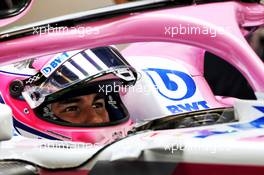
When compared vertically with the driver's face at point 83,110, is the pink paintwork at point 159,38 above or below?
above

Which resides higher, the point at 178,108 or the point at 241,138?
the point at 241,138

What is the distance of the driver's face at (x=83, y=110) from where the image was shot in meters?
1.17

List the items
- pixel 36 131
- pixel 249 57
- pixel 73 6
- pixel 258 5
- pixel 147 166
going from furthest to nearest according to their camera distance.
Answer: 1. pixel 73 6
2. pixel 36 131
3. pixel 258 5
4. pixel 249 57
5. pixel 147 166

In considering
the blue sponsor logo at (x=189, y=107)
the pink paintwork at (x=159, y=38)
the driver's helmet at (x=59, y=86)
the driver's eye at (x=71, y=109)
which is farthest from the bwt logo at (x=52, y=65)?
the pink paintwork at (x=159, y=38)

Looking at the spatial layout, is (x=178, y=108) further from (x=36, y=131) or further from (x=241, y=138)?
(x=241, y=138)

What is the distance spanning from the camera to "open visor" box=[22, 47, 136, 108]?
1100 millimetres

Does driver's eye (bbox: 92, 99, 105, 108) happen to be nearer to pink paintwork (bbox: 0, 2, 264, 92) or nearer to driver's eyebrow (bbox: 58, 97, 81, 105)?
driver's eyebrow (bbox: 58, 97, 81, 105)

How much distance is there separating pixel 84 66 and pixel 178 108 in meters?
0.19

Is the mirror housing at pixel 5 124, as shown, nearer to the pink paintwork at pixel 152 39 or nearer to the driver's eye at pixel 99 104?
the pink paintwork at pixel 152 39

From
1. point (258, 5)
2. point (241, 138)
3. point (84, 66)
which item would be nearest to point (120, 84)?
point (84, 66)

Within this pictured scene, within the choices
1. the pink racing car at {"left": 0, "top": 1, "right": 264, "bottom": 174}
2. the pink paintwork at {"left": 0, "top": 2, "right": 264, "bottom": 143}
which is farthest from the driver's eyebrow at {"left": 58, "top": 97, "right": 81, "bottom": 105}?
the pink paintwork at {"left": 0, "top": 2, "right": 264, "bottom": 143}

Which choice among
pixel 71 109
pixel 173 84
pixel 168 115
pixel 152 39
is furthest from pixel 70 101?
pixel 152 39

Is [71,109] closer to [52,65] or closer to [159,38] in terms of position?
[52,65]

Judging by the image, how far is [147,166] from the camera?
1.44 ft
